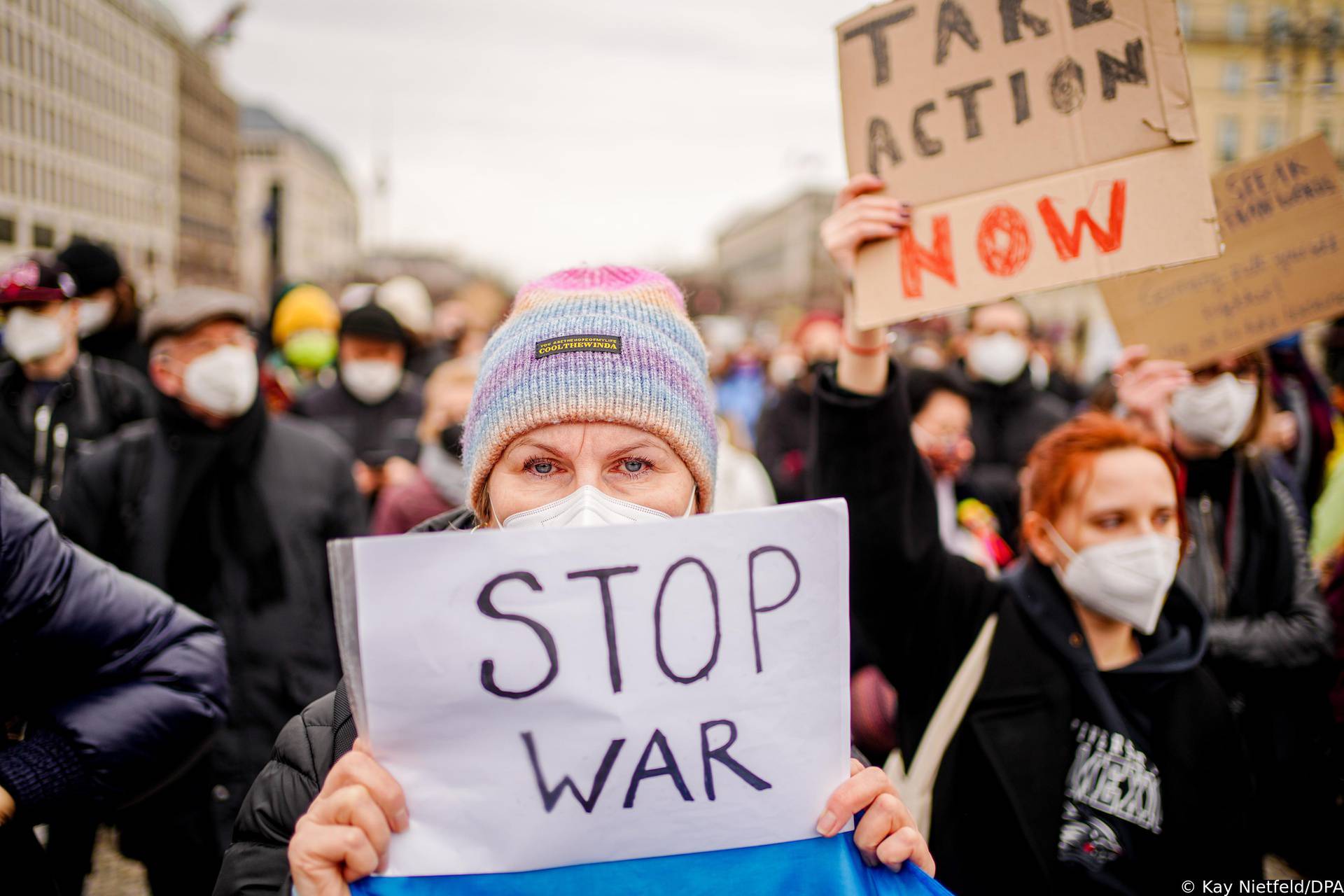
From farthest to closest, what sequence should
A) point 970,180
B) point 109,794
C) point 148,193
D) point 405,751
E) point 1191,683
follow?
point 148,193 < point 1191,683 < point 970,180 < point 109,794 < point 405,751

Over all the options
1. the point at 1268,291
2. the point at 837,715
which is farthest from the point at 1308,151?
the point at 837,715

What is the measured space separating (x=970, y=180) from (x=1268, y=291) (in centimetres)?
122

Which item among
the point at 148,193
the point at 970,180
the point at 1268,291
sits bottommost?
the point at 1268,291

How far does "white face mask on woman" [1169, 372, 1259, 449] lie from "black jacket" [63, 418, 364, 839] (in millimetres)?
3276

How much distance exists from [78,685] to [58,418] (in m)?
2.34

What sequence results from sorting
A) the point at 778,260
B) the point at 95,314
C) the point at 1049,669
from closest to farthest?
the point at 1049,669 < the point at 95,314 < the point at 778,260

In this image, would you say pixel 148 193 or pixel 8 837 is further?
pixel 148 193

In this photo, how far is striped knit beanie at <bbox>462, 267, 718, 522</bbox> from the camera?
1.55 m

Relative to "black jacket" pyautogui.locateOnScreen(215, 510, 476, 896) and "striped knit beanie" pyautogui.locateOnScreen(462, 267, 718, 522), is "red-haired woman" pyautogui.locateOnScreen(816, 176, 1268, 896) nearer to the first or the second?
"striped knit beanie" pyautogui.locateOnScreen(462, 267, 718, 522)

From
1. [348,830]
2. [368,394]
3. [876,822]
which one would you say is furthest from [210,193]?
[876,822]

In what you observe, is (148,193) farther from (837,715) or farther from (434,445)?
(837,715)

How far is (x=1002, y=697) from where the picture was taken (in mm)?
2094

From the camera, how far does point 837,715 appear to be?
1.17 m

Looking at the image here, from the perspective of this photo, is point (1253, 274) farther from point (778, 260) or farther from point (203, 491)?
point (778, 260)
